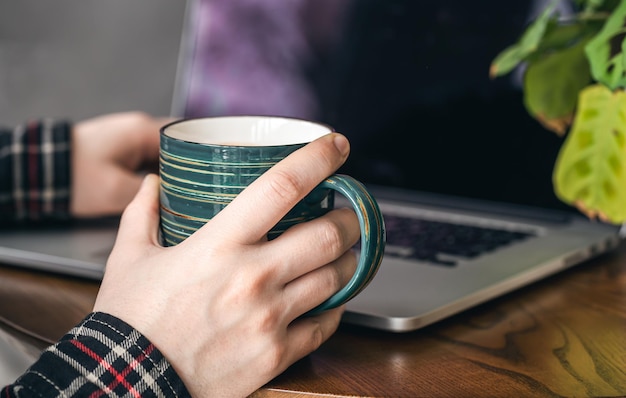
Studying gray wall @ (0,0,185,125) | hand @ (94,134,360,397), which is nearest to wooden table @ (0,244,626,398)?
hand @ (94,134,360,397)

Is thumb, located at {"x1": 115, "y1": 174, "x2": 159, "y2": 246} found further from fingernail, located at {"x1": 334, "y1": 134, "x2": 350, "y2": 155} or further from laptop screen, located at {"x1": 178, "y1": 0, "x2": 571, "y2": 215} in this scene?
laptop screen, located at {"x1": 178, "y1": 0, "x2": 571, "y2": 215}

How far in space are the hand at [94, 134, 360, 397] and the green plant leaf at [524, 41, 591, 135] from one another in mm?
320

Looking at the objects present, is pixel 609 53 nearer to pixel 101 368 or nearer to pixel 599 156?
pixel 599 156

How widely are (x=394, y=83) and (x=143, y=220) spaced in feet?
1.62

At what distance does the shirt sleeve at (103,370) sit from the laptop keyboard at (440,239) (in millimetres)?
301

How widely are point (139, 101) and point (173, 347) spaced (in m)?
0.93

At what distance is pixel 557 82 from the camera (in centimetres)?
70

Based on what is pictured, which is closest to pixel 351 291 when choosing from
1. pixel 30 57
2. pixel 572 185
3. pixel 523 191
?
pixel 572 185

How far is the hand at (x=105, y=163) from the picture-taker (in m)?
0.84

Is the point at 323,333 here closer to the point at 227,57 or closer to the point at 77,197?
the point at 77,197

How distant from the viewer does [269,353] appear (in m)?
0.45

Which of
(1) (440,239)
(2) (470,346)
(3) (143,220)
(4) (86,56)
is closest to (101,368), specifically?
(3) (143,220)

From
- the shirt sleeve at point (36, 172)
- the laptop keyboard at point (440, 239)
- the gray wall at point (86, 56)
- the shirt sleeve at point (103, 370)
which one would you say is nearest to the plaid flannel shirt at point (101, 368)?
the shirt sleeve at point (103, 370)

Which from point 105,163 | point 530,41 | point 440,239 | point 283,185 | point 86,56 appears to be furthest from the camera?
point 86,56
